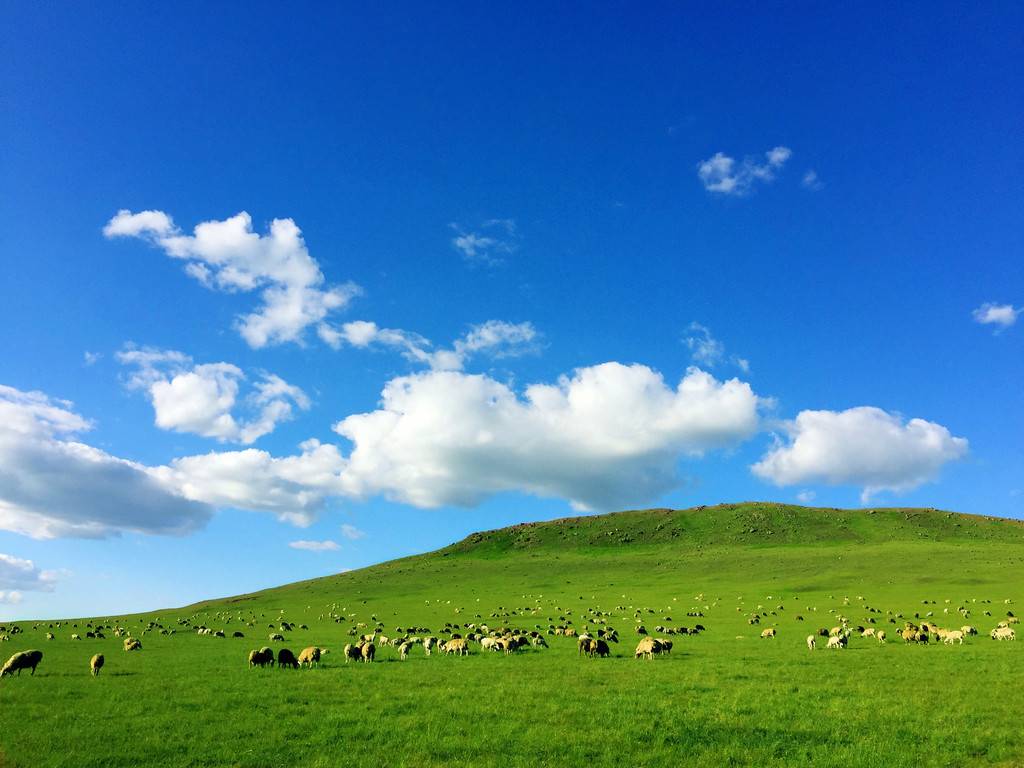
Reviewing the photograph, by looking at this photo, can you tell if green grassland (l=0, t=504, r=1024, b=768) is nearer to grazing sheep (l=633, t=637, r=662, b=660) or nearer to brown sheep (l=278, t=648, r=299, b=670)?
grazing sheep (l=633, t=637, r=662, b=660)

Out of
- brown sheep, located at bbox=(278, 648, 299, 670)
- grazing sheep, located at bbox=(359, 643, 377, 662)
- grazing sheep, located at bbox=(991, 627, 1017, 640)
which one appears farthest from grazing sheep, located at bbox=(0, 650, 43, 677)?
grazing sheep, located at bbox=(991, 627, 1017, 640)

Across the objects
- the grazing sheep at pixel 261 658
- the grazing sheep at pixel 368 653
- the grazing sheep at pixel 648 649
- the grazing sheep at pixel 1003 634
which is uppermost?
the grazing sheep at pixel 261 658

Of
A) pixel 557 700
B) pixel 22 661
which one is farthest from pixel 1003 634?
pixel 22 661

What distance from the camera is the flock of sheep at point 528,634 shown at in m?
33.1

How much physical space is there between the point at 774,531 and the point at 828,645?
114068 mm

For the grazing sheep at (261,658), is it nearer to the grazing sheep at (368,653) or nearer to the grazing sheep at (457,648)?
the grazing sheep at (368,653)

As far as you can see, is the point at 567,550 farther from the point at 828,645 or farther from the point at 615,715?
the point at 615,715

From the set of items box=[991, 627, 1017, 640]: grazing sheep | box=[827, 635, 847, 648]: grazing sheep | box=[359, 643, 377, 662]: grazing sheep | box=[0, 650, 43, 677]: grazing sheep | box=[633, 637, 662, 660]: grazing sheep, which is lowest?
box=[991, 627, 1017, 640]: grazing sheep

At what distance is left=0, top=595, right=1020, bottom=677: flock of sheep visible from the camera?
109ft

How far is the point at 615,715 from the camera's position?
766 inches

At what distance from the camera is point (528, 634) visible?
4559cm

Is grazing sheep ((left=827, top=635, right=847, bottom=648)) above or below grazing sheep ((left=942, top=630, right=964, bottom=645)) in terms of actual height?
above

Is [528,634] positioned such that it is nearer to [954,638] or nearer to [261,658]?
[261,658]

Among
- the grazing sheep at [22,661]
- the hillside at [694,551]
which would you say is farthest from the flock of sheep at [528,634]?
the hillside at [694,551]
